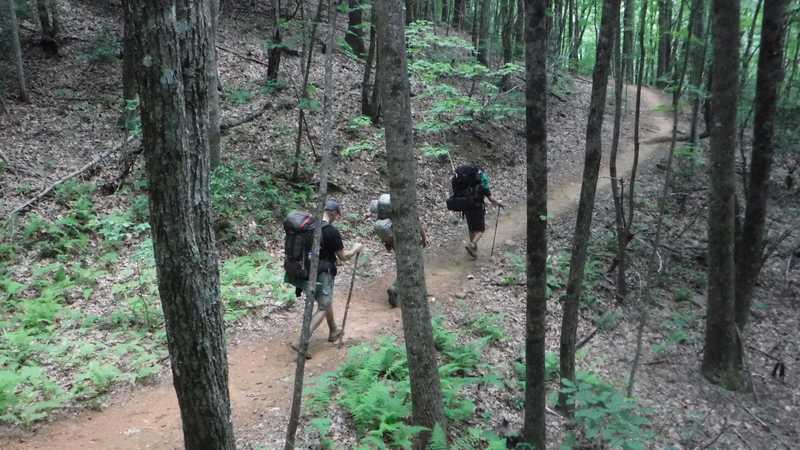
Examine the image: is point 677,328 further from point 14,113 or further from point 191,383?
point 14,113

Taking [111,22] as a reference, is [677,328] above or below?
below

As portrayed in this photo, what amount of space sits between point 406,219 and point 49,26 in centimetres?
1720

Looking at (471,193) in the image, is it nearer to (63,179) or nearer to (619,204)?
(619,204)

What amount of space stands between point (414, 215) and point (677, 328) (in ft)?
28.3

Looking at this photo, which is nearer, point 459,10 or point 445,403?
point 445,403

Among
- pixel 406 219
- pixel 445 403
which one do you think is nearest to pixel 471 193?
pixel 445 403

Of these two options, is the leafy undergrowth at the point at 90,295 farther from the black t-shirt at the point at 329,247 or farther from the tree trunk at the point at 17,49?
the tree trunk at the point at 17,49

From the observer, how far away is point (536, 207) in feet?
18.7

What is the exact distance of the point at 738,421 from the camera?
8.87 meters

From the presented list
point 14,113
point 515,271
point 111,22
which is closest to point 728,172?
point 515,271

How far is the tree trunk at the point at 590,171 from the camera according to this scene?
662cm

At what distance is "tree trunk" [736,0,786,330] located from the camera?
380 inches

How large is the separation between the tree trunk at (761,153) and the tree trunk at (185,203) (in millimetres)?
10499

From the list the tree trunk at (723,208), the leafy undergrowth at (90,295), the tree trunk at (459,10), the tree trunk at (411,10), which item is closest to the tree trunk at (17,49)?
the leafy undergrowth at (90,295)
